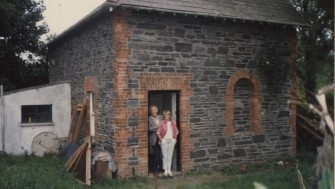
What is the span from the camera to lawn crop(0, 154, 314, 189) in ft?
27.4

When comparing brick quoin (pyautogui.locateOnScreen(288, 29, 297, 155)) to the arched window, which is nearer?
the arched window

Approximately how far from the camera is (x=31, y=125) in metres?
13.6

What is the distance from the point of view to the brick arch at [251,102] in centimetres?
1160

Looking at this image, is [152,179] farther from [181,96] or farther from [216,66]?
[216,66]

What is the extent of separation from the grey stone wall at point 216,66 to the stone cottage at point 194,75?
29mm

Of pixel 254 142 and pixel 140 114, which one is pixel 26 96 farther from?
pixel 254 142

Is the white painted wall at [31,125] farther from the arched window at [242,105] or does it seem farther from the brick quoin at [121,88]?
the arched window at [242,105]

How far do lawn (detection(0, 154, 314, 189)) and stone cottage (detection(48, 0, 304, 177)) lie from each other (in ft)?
1.46

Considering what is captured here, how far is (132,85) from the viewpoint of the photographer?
10.2 m

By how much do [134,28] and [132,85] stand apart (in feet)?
5.04

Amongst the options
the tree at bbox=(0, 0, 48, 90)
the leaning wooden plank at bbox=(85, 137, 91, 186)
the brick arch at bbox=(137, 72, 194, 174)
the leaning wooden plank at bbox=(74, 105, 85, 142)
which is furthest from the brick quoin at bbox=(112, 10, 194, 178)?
the tree at bbox=(0, 0, 48, 90)

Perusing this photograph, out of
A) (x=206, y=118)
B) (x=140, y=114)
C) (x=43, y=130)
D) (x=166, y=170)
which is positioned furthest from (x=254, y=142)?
(x=43, y=130)

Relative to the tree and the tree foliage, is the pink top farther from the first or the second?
the tree

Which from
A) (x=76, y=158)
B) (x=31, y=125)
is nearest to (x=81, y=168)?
(x=76, y=158)
